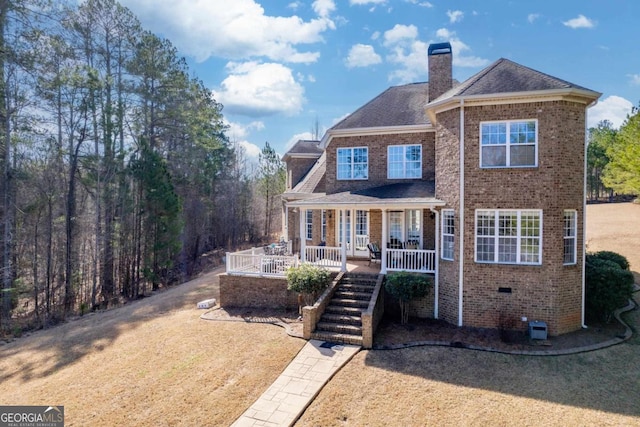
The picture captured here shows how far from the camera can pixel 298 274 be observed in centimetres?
1220

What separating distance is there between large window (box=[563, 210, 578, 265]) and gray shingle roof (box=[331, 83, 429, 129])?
682cm

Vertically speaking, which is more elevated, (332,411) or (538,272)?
(538,272)

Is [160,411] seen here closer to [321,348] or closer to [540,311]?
[321,348]

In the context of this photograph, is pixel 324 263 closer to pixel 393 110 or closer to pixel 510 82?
pixel 393 110

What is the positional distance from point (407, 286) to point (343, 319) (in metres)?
2.42

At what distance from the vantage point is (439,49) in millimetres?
16031

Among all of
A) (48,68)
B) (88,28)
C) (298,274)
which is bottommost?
(298,274)

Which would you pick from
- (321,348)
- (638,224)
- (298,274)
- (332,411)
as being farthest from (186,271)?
(638,224)

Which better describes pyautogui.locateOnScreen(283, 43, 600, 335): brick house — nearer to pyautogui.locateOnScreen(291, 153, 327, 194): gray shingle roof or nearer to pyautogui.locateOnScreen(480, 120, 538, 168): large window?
pyautogui.locateOnScreen(480, 120, 538, 168): large window

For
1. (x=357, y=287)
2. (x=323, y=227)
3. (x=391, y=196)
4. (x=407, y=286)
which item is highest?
(x=391, y=196)

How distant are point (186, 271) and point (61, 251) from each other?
10887 mm

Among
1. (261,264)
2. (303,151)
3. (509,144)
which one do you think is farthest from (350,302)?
(303,151)

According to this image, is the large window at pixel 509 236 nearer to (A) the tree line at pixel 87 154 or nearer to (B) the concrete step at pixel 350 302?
(B) the concrete step at pixel 350 302

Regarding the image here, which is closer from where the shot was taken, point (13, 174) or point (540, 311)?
point (540, 311)
